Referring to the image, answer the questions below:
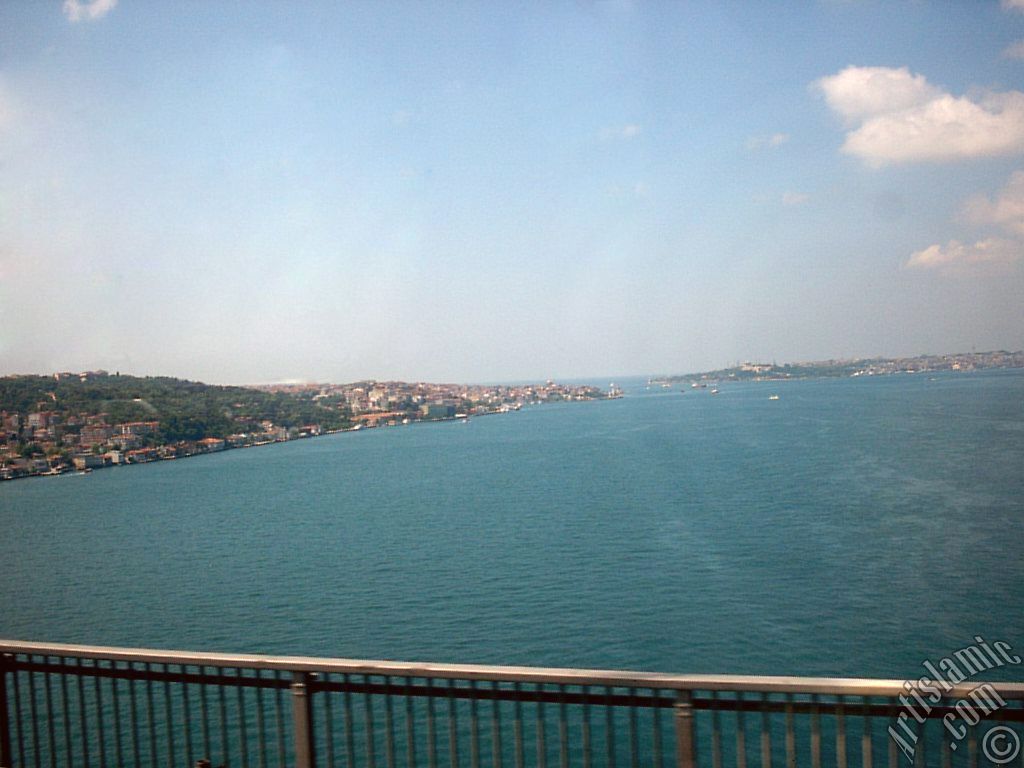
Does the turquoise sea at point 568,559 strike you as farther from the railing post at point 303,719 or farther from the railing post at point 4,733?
the railing post at point 303,719

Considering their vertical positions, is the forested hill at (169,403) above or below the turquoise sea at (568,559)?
above

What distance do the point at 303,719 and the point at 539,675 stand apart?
1187mm

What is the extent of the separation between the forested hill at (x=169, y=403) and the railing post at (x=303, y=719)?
117 feet

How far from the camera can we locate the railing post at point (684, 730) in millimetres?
3123

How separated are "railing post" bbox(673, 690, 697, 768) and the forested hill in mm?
37177

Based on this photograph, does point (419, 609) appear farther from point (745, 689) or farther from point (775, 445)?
point (775, 445)

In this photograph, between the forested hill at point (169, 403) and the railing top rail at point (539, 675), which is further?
the forested hill at point (169, 403)

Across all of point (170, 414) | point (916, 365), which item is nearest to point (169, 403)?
point (170, 414)

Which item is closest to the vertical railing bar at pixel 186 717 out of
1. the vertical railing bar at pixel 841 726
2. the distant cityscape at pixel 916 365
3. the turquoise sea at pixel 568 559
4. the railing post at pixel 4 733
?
the railing post at pixel 4 733

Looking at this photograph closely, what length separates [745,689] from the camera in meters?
3.00

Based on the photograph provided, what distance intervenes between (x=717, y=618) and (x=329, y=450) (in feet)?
199

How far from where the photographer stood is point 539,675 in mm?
3162

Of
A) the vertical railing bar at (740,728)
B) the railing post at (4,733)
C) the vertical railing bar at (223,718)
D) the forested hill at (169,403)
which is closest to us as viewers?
the vertical railing bar at (740,728)

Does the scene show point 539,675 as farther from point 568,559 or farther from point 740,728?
point 568,559
